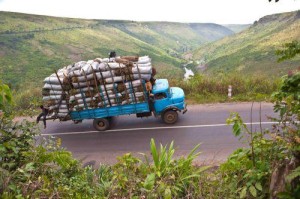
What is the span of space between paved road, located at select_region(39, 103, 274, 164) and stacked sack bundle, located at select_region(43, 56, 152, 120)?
126cm

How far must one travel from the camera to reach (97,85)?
10.6 metres

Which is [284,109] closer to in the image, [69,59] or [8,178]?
[8,178]

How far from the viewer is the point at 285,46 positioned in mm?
3219

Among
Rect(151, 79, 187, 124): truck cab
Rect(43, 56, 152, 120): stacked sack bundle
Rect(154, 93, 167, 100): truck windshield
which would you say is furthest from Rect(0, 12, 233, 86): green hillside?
Rect(43, 56, 152, 120): stacked sack bundle

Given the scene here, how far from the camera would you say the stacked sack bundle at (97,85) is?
1035cm

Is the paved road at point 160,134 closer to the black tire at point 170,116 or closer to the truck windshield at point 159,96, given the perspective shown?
the black tire at point 170,116

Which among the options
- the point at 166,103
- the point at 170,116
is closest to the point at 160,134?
the point at 170,116

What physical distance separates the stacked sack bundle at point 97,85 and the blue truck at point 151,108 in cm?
18

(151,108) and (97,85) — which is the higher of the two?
(97,85)

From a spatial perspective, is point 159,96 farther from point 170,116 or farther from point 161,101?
point 170,116

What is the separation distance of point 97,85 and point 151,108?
2.36 meters

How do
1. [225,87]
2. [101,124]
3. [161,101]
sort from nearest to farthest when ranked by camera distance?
[161,101] < [101,124] < [225,87]

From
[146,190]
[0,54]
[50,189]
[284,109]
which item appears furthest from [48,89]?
[0,54]

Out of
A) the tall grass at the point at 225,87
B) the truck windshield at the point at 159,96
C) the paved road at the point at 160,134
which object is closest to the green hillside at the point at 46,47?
the tall grass at the point at 225,87
